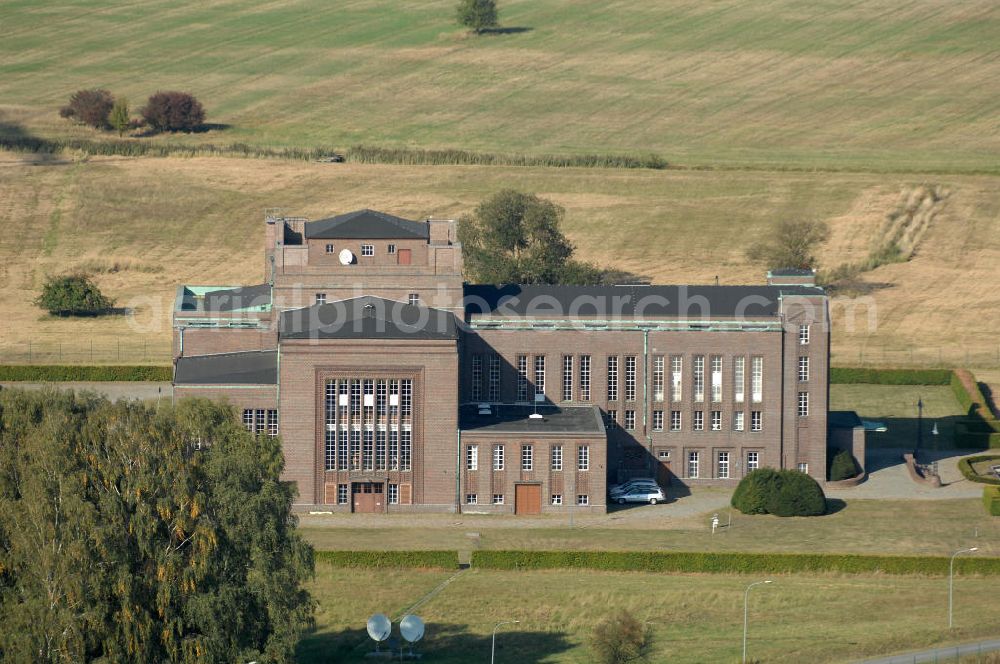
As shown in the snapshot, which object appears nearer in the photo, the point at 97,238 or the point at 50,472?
the point at 50,472

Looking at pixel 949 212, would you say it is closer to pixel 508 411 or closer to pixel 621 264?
pixel 621 264

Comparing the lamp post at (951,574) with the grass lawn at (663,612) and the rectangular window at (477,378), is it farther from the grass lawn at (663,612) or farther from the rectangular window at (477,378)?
the rectangular window at (477,378)

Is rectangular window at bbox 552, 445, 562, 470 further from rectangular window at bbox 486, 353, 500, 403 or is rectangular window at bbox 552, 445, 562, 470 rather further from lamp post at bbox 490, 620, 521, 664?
lamp post at bbox 490, 620, 521, 664

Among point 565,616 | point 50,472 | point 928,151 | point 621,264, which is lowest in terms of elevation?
point 565,616

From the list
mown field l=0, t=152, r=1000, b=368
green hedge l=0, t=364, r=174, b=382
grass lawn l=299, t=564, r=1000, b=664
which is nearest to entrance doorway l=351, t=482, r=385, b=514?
grass lawn l=299, t=564, r=1000, b=664

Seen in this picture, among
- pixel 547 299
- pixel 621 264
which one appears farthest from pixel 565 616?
pixel 621 264

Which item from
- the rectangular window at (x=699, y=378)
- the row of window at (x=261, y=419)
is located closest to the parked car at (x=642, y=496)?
the rectangular window at (x=699, y=378)

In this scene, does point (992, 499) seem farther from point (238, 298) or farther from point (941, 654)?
point (238, 298)
